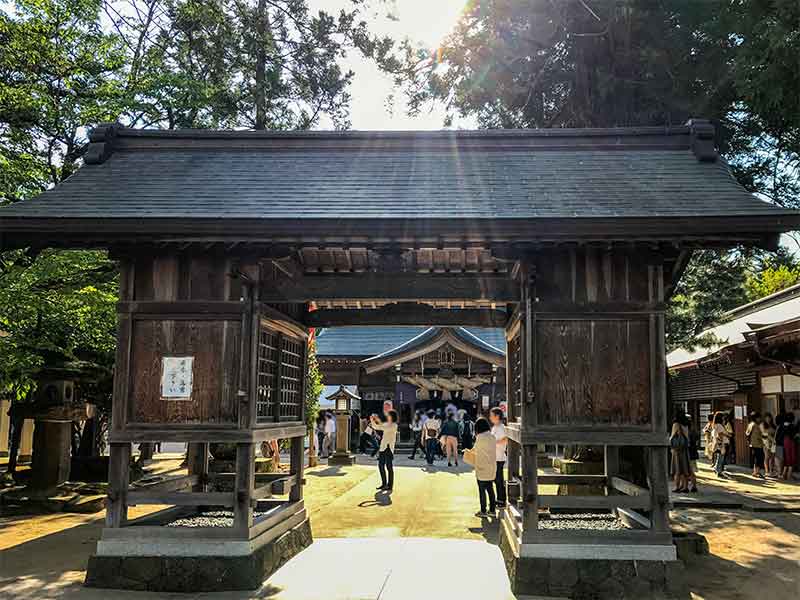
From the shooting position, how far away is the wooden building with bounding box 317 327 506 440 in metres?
26.6

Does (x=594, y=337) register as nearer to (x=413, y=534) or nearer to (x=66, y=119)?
(x=413, y=534)

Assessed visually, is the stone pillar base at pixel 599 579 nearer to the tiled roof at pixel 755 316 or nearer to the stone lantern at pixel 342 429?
the tiled roof at pixel 755 316

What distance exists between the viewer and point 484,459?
436 inches

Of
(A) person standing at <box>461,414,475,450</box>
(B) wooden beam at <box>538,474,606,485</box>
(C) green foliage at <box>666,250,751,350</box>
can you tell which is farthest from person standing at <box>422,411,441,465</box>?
(B) wooden beam at <box>538,474,606,485</box>

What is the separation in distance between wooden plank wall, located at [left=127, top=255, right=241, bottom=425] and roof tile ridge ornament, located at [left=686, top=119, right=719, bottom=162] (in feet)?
18.9

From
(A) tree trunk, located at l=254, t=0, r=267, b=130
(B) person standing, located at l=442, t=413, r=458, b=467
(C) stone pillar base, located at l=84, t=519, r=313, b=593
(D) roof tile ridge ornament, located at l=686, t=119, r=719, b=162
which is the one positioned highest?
(A) tree trunk, located at l=254, t=0, r=267, b=130

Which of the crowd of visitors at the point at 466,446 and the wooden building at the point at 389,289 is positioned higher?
the wooden building at the point at 389,289

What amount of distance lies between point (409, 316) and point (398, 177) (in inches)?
71.5

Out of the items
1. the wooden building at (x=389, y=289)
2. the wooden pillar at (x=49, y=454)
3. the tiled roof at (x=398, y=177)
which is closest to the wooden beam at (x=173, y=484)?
the wooden building at (x=389, y=289)

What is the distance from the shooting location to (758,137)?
509 inches

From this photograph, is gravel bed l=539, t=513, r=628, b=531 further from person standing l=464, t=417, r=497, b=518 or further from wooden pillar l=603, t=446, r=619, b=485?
person standing l=464, t=417, r=497, b=518

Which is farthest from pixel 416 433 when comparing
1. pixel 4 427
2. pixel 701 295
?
pixel 4 427

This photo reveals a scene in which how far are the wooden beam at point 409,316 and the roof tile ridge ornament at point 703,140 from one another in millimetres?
3198

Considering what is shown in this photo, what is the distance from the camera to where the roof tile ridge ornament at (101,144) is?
8750 mm
